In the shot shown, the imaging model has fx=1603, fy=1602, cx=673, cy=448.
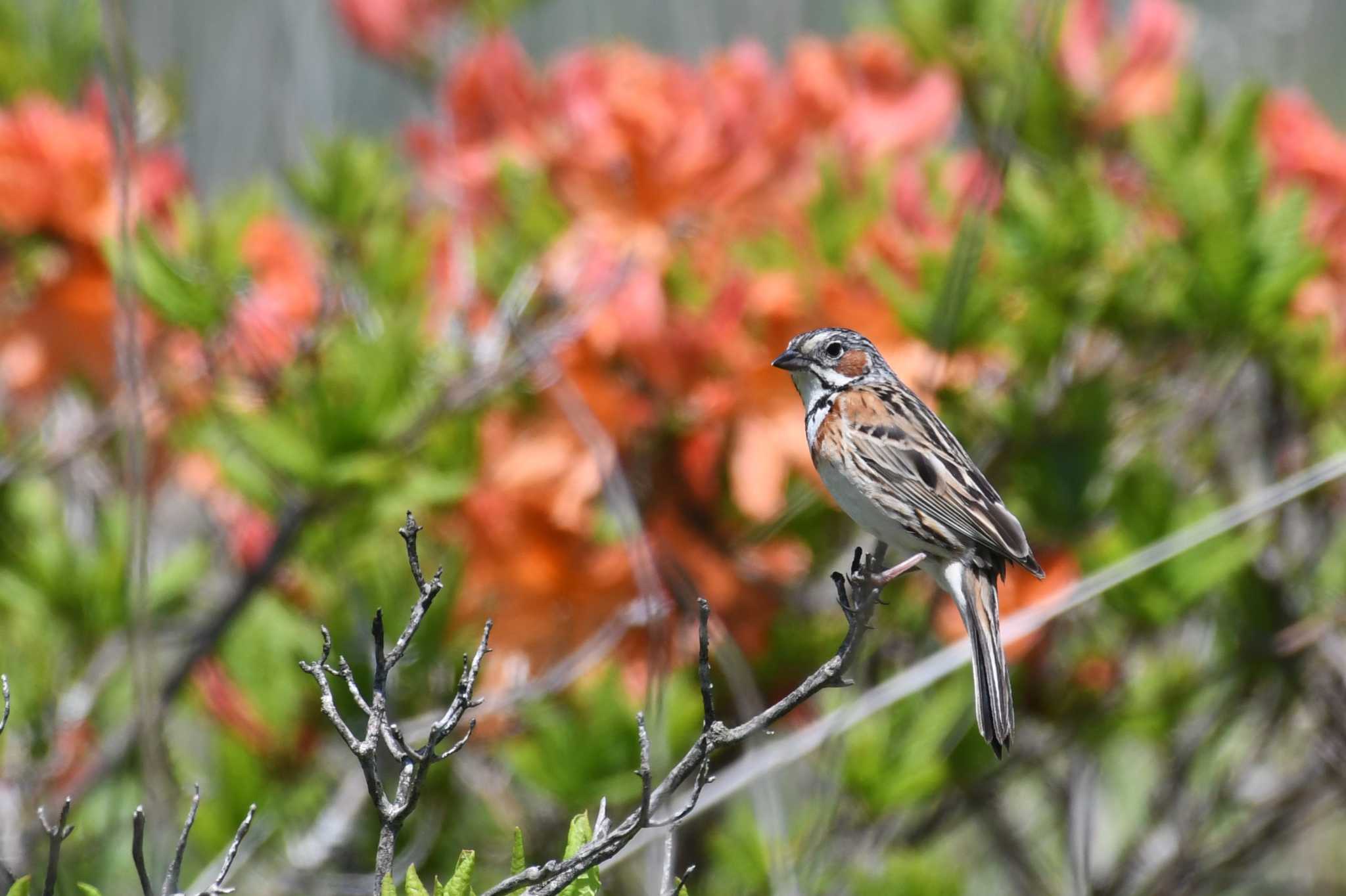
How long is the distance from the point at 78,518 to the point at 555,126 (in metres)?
0.90

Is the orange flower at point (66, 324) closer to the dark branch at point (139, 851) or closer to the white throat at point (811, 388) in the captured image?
the white throat at point (811, 388)

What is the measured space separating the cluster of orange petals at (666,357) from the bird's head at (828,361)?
0.44 meters

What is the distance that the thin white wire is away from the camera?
122cm

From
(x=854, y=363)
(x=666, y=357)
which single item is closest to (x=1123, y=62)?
(x=666, y=357)

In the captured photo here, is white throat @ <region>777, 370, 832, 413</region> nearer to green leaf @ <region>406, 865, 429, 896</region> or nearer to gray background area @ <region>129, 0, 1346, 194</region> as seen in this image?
green leaf @ <region>406, 865, 429, 896</region>

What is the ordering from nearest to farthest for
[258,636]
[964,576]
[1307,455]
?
[964,576] < [258,636] < [1307,455]

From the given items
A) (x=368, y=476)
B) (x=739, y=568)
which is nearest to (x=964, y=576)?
(x=368, y=476)

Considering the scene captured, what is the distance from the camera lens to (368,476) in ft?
4.88

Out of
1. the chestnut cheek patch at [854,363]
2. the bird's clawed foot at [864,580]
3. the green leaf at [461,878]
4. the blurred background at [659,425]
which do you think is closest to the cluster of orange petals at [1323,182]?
the blurred background at [659,425]

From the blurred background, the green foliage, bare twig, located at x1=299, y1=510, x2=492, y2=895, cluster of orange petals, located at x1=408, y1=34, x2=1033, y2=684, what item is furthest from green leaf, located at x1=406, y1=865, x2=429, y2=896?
the green foliage

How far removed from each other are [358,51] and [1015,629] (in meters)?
1.55

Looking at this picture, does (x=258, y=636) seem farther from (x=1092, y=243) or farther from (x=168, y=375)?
(x=1092, y=243)

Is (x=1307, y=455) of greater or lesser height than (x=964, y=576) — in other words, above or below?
above

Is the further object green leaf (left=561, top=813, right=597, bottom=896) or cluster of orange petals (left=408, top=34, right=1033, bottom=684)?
cluster of orange petals (left=408, top=34, right=1033, bottom=684)
